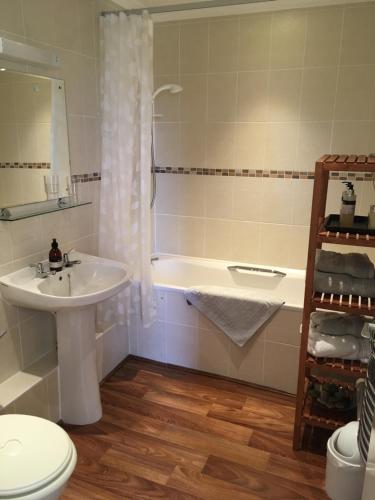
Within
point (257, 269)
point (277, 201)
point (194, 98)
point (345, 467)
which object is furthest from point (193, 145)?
point (345, 467)

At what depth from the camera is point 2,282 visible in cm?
192

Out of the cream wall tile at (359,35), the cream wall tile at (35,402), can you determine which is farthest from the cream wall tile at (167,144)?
the cream wall tile at (35,402)

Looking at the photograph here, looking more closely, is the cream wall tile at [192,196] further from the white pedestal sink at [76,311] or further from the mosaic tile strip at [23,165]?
the mosaic tile strip at [23,165]

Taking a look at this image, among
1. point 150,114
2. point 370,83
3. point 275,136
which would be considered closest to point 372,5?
point 370,83

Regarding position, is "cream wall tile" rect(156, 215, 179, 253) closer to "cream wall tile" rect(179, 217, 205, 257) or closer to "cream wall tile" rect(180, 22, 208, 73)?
"cream wall tile" rect(179, 217, 205, 257)

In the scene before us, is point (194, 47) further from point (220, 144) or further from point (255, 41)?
point (220, 144)

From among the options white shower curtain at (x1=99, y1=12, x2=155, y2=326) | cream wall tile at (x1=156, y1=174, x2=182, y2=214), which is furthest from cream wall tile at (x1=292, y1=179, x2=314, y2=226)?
white shower curtain at (x1=99, y1=12, x2=155, y2=326)

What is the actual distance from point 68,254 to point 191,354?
3.52 feet

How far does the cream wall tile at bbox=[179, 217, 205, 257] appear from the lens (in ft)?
10.7

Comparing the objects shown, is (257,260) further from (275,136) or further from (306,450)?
(306,450)

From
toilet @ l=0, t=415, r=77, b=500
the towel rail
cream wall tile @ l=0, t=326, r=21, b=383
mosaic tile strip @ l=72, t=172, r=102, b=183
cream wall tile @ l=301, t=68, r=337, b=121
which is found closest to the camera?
toilet @ l=0, t=415, r=77, b=500

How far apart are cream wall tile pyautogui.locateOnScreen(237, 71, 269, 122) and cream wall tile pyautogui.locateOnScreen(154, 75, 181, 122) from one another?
1.58ft

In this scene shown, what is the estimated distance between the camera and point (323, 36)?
2609mm

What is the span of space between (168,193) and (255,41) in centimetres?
126
